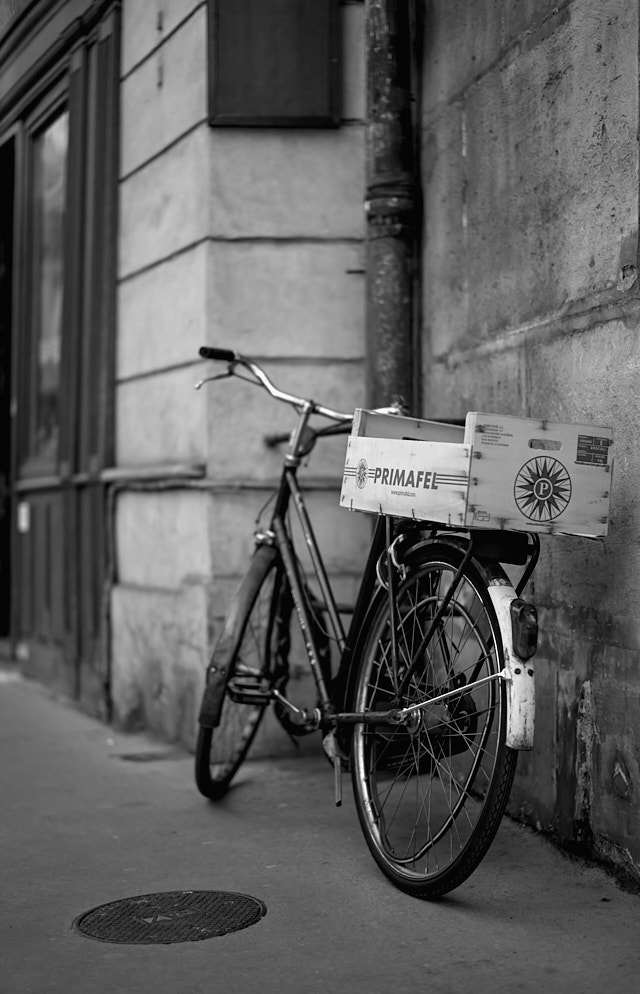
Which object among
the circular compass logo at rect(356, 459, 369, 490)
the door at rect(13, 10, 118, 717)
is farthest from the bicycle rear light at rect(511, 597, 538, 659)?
the door at rect(13, 10, 118, 717)

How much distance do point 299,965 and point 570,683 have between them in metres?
1.37

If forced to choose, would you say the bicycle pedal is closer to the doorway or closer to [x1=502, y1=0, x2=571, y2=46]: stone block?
[x1=502, y1=0, x2=571, y2=46]: stone block

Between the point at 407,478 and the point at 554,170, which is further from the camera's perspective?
the point at 554,170

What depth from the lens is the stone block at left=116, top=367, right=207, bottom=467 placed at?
573 cm

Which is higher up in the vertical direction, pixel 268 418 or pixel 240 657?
pixel 268 418

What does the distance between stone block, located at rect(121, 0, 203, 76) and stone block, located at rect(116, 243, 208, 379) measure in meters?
1.09

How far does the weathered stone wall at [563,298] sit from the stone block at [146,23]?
1.45 m

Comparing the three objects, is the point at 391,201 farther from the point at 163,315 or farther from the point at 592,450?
the point at 592,450

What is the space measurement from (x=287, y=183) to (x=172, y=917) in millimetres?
3331

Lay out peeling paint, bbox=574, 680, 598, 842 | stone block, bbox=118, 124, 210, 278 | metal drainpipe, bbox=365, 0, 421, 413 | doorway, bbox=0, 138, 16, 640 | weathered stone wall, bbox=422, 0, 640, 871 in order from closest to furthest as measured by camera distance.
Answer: weathered stone wall, bbox=422, 0, 640, 871
peeling paint, bbox=574, 680, 598, 842
metal drainpipe, bbox=365, 0, 421, 413
stone block, bbox=118, 124, 210, 278
doorway, bbox=0, 138, 16, 640

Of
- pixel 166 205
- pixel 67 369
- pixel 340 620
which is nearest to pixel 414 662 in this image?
pixel 340 620

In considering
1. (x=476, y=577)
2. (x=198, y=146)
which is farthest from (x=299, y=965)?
(x=198, y=146)

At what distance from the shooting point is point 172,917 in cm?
350

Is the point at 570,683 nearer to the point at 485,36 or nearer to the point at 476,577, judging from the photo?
the point at 476,577
